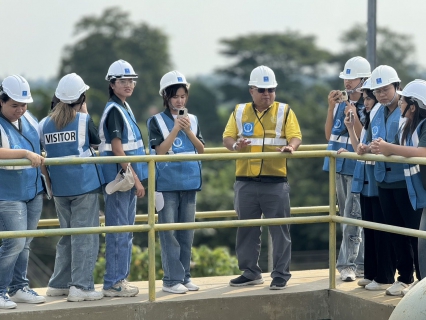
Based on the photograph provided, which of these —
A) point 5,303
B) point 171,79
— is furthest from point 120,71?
point 5,303

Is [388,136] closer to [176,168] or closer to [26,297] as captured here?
[176,168]

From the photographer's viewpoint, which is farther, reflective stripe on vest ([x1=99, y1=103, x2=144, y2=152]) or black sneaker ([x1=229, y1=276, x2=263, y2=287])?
black sneaker ([x1=229, y1=276, x2=263, y2=287])

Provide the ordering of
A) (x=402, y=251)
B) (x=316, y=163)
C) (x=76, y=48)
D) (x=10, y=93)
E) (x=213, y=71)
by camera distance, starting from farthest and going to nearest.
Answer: (x=213, y=71) < (x=76, y=48) < (x=316, y=163) < (x=402, y=251) < (x=10, y=93)

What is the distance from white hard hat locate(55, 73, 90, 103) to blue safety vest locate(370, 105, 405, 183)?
232 centimetres

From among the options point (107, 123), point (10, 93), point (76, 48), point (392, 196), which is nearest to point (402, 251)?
point (392, 196)

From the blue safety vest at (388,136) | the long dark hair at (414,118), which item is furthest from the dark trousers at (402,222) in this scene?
the long dark hair at (414,118)

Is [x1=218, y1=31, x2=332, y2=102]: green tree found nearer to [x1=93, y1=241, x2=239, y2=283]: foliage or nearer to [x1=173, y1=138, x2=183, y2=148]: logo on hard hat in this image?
[x1=93, y1=241, x2=239, y2=283]: foliage

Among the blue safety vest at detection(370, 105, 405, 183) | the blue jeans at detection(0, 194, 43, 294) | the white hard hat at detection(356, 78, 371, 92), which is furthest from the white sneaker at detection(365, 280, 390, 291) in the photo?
the blue jeans at detection(0, 194, 43, 294)

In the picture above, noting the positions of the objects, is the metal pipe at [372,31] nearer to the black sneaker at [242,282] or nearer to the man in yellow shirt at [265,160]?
the man in yellow shirt at [265,160]

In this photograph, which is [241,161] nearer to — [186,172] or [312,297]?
[186,172]

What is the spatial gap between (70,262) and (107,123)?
1.17 meters

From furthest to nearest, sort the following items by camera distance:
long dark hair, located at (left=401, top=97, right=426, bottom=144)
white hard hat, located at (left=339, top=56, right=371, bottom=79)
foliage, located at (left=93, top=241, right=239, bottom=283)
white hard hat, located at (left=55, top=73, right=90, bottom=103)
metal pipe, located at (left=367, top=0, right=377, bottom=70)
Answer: foliage, located at (left=93, top=241, right=239, bottom=283) → metal pipe, located at (left=367, top=0, right=377, bottom=70) → white hard hat, located at (left=339, top=56, right=371, bottom=79) → white hard hat, located at (left=55, top=73, right=90, bottom=103) → long dark hair, located at (left=401, top=97, right=426, bottom=144)

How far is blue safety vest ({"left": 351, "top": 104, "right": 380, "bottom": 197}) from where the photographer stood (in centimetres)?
828

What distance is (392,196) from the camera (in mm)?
8094
